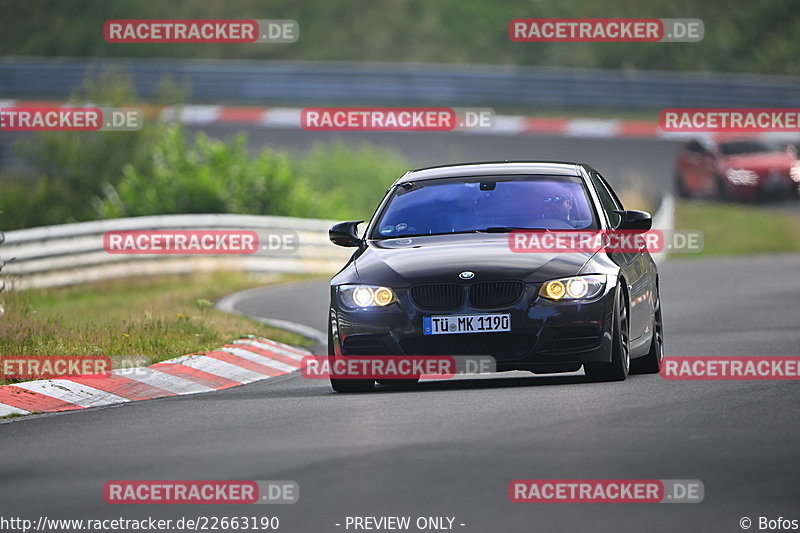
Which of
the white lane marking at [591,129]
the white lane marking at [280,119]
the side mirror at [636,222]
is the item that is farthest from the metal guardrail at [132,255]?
the side mirror at [636,222]

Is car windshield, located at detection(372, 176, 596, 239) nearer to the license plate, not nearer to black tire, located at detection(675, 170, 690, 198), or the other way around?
the license plate

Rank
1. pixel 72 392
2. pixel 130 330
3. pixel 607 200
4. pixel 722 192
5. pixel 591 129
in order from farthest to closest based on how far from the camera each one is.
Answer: pixel 591 129 → pixel 722 192 → pixel 130 330 → pixel 607 200 → pixel 72 392

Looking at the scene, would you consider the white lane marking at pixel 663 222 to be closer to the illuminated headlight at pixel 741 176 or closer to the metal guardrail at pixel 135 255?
the metal guardrail at pixel 135 255

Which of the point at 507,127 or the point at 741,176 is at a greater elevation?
the point at 507,127

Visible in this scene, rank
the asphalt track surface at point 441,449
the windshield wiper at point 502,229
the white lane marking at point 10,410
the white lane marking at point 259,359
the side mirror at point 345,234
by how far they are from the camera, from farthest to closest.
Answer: the white lane marking at point 259,359
the side mirror at point 345,234
the windshield wiper at point 502,229
the white lane marking at point 10,410
the asphalt track surface at point 441,449

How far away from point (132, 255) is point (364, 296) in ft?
52.4

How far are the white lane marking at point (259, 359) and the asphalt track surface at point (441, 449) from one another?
1682 millimetres

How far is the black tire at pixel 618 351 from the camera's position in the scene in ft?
39.4

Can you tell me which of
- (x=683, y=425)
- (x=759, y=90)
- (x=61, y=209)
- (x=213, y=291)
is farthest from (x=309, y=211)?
(x=683, y=425)

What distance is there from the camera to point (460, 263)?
11.9 metres

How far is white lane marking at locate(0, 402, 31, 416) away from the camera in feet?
38.9

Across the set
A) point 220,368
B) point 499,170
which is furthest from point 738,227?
point 499,170

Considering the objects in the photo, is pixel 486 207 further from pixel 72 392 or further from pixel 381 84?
pixel 381 84

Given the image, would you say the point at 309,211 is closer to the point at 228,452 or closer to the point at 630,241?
the point at 630,241
